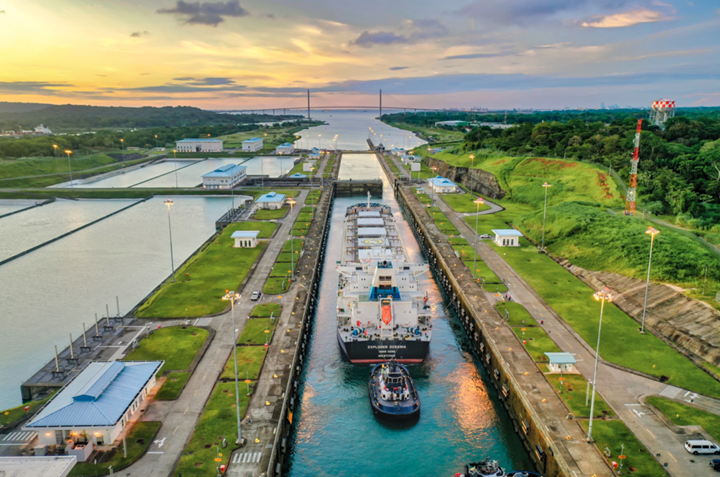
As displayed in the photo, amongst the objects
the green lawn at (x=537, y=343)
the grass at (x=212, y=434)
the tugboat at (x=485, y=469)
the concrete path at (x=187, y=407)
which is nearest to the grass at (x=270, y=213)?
the concrete path at (x=187, y=407)

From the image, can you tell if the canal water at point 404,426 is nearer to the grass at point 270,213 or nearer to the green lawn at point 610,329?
the green lawn at point 610,329

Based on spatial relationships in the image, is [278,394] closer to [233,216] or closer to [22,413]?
[22,413]

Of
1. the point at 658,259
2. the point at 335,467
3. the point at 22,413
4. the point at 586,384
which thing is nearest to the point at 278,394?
the point at 335,467

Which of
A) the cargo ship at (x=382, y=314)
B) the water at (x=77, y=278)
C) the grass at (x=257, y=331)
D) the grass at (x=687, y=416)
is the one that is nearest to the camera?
the grass at (x=687, y=416)

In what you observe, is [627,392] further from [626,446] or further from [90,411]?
[90,411]

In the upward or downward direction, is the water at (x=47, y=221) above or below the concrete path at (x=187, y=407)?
above

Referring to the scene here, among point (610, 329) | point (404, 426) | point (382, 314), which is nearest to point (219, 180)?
point (382, 314)
